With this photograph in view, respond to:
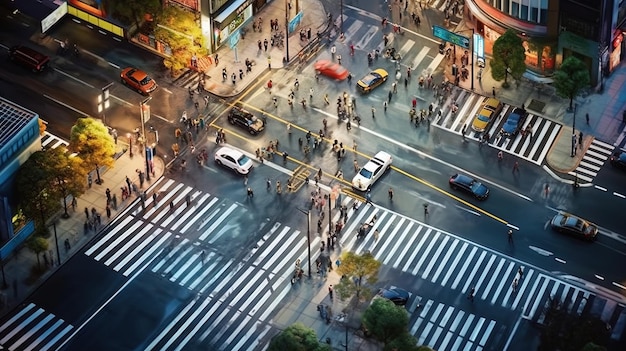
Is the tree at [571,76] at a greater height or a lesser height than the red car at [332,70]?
greater

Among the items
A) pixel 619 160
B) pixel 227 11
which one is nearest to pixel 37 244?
pixel 227 11

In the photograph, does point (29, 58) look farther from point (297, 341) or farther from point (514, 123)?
point (297, 341)

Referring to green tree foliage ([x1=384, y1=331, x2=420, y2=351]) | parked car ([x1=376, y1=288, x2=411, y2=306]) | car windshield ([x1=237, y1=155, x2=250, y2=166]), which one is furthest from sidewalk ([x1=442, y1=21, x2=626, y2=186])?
green tree foliage ([x1=384, y1=331, x2=420, y2=351])

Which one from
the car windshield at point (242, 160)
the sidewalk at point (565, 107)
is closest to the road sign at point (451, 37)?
the sidewalk at point (565, 107)

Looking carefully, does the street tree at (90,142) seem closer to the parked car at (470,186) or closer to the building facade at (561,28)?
the parked car at (470,186)

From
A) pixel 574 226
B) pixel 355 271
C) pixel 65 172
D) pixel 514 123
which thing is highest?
pixel 514 123

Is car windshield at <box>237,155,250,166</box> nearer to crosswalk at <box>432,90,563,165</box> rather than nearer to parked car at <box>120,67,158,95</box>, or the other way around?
parked car at <box>120,67,158,95</box>

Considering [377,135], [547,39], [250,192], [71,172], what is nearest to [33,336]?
[71,172]
